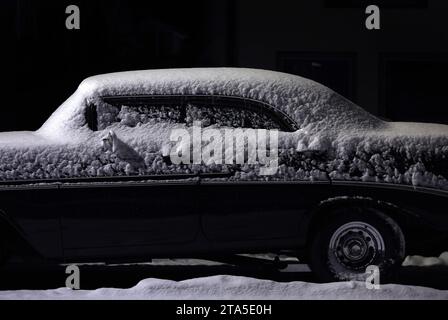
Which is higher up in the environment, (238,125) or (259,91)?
(259,91)

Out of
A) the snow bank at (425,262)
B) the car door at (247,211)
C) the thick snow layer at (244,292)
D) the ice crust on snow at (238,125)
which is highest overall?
the ice crust on snow at (238,125)

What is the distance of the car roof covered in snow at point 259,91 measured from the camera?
25.8 feet

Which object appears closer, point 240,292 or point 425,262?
point 240,292

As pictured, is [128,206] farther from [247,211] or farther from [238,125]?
[238,125]

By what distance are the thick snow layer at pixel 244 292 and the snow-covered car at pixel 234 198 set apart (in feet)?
1.08

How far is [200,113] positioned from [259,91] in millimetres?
479

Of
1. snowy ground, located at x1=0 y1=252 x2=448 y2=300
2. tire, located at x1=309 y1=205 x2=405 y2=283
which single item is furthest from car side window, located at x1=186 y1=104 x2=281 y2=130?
snowy ground, located at x1=0 y1=252 x2=448 y2=300

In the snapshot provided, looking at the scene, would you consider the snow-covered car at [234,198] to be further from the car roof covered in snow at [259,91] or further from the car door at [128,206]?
the car roof covered in snow at [259,91]

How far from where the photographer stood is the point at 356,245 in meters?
7.75

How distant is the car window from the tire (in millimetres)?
805

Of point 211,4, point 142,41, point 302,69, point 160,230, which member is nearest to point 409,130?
point 160,230

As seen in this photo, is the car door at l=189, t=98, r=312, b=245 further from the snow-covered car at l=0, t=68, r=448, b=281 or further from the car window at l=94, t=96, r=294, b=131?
the car window at l=94, t=96, r=294, b=131

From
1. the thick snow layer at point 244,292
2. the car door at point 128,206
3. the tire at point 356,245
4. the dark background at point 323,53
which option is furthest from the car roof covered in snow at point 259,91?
the dark background at point 323,53

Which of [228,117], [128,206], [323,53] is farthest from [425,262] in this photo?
[323,53]
